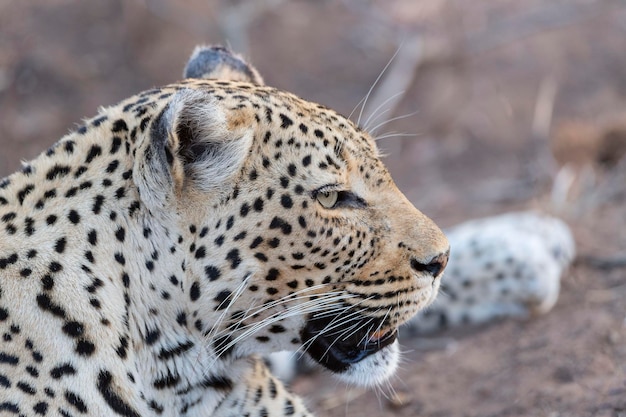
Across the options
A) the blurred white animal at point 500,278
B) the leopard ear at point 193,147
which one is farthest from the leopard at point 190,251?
the blurred white animal at point 500,278

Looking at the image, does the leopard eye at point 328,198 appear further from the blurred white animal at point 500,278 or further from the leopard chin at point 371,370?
the blurred white animal at point 500,278

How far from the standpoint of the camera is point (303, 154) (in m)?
3.49

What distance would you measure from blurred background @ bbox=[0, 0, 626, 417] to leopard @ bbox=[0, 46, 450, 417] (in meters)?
4.14

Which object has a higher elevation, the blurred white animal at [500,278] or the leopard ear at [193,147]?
the blurred white animal at [500,278]

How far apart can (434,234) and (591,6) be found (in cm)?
951

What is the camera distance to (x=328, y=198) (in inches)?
138

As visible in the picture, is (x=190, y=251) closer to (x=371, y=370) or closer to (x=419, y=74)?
(x=371, y=370)

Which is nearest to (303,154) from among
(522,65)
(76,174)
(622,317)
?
(76,174)

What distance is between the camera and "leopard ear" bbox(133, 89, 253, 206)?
3145 mm

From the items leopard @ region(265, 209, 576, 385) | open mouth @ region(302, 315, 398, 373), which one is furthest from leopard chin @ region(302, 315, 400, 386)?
leopard @ region(265, 209, 576, 385)

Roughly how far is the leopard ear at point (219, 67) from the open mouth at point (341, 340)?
1.19 m

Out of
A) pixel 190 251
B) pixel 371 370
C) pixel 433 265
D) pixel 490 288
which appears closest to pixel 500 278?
pixel 490 288

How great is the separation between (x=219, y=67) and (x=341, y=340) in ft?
4.40

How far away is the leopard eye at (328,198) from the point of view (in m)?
3.49
